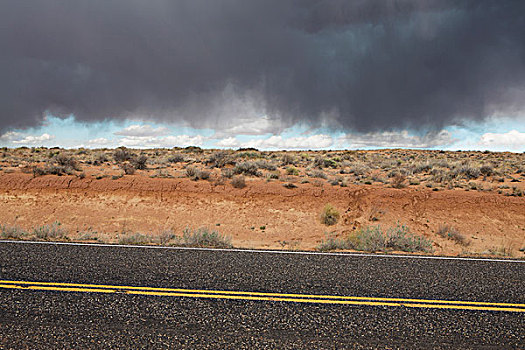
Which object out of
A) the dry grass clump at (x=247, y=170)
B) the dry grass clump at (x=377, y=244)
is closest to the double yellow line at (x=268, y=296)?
the dry grass clump at (x=377, y=244)

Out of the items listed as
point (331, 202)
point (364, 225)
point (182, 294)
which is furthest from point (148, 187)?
point (182, 294)

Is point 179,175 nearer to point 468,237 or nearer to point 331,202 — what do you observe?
point 331,202

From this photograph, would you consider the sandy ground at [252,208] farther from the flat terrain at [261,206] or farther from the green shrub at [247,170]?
the green shrub at [247,170]

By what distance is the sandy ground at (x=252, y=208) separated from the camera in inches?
691

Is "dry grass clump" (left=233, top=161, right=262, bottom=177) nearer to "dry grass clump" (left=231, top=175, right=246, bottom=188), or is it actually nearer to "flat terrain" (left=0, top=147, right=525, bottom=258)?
"flat terrain" (left=0, top=147, right=525, bottom=258)

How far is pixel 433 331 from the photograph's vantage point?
4.76m

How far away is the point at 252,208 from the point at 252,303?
48.0ft

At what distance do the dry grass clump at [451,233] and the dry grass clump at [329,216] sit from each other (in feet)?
17.3

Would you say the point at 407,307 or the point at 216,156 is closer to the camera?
the point at 407,307

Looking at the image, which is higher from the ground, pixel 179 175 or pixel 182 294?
pixel 179 175

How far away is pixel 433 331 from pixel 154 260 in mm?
6236

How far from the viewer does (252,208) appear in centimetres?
2017

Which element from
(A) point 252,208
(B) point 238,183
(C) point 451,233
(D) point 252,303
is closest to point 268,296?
(D) point 252,303

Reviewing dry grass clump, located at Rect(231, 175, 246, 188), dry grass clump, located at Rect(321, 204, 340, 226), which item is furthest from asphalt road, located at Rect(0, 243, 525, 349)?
dry grass clump, located at Rect(231, 175, 246, 188)
